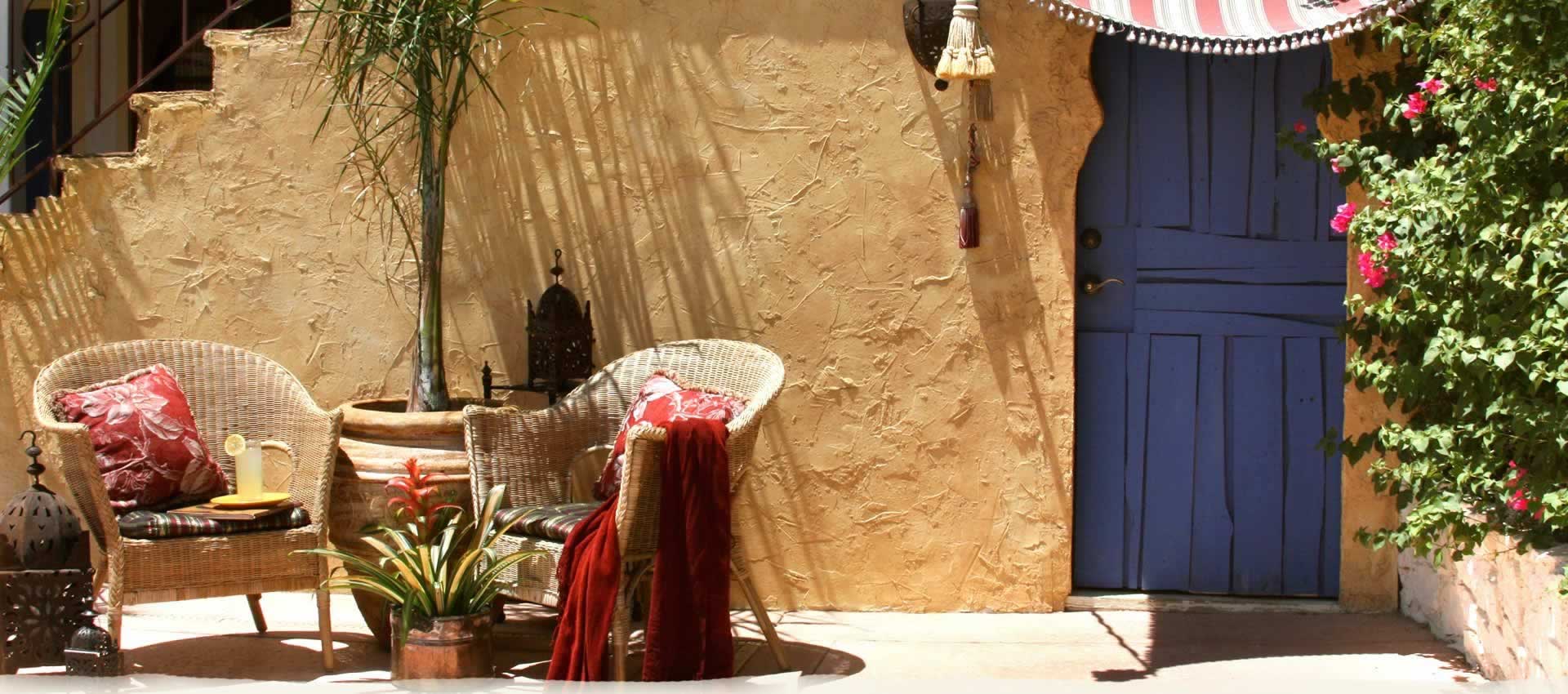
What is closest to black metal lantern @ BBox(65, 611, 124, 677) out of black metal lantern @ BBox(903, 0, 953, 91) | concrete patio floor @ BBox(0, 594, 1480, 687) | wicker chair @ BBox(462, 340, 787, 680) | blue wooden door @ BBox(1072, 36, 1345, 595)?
concrete patio floor @ BBox(0, 594, 1480, 687)

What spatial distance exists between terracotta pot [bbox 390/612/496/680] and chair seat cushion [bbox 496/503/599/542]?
0.30m

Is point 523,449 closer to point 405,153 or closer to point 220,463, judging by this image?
point 220,463

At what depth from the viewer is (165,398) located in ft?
14.8

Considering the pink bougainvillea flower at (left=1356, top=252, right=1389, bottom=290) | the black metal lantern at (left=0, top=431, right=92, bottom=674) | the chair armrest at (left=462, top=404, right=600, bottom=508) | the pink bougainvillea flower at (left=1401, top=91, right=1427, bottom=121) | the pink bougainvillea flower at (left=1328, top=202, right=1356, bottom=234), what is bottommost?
the black metal lantern at (left=0, top=431, right=92, bottom=674)

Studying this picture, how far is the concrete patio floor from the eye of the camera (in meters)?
4.32

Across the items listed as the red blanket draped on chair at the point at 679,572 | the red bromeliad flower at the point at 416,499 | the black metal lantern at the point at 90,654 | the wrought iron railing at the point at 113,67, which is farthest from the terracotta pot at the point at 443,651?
the wrought iron railing at the point at 113,67

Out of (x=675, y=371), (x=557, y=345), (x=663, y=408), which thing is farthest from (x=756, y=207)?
(x=663, y=408)

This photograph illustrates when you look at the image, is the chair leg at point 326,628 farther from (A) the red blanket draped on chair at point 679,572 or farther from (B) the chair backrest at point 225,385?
(A) the red blanket draped on chair at point 679,572

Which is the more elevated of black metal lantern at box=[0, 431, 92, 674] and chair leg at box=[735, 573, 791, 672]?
black metal lantern at box=[0, 431, 92, 674]

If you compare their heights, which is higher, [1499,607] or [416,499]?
[416,499]

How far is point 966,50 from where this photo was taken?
4.39 m

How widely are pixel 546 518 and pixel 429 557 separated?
0.33m

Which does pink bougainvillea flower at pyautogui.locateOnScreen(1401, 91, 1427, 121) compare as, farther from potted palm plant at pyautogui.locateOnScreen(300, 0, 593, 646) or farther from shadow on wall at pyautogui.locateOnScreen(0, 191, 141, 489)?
shadow on wall at pyautogui.locateOnScreen(0, 191, 141, 489)

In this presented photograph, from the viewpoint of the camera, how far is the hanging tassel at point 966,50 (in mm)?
4363
